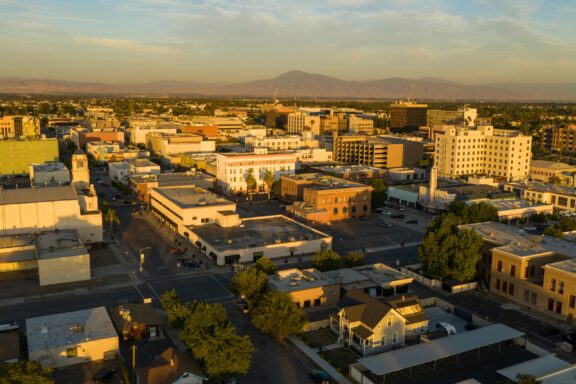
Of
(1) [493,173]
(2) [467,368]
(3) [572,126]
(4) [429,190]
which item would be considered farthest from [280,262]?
(3) [572,126]

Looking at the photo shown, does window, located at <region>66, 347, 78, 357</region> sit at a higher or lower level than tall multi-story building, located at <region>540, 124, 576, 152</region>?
lower

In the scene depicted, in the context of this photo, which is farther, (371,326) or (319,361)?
(371,326)

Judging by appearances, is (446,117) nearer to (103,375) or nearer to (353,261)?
(353,261)

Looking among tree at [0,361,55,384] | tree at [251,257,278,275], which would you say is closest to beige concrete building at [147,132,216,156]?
tree at [251,257,278,275]

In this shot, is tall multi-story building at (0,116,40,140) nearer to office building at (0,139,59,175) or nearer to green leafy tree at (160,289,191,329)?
office building at (0,139,59,175)

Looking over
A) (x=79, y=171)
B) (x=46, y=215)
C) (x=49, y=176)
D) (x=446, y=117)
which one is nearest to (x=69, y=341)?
(x=46, y=215)

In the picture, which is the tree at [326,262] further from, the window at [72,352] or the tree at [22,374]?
the tree at [22,374]
